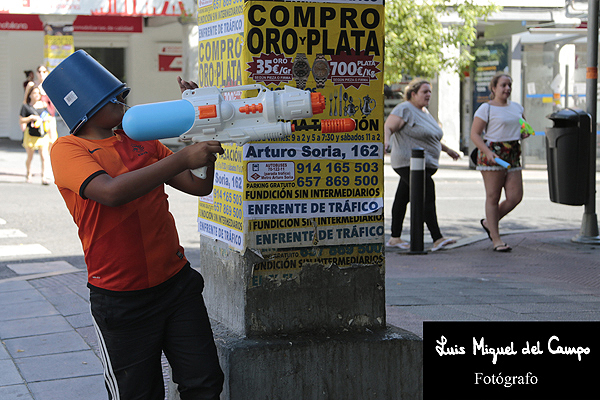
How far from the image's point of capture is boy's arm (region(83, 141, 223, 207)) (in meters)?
2.79

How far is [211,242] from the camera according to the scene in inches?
158

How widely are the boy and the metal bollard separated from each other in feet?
18.4

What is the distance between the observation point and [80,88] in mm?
2971

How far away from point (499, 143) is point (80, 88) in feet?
20.6

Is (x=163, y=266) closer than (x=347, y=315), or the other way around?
(x=163, y=266)

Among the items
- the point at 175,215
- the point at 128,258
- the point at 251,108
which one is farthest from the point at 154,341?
the point at 175,215

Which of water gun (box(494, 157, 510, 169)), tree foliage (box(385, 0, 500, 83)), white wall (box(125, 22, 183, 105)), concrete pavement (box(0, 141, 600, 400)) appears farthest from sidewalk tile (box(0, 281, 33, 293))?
white wall (box(125, 22, 183, 105))

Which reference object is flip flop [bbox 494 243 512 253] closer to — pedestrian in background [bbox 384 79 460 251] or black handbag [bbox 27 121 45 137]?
pedestrian in background [bbox 384 79 460 251]

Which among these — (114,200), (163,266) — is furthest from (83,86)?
(163,266)

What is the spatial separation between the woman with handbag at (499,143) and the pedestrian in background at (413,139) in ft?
1.66

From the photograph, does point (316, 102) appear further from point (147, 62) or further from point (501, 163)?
point (147, 62)

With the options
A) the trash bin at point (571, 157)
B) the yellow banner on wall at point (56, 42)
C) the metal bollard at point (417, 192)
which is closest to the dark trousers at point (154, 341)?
the metal bollard at point (417, 192)

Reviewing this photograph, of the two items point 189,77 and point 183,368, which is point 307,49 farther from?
point 189,77

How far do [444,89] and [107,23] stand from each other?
994 cm
